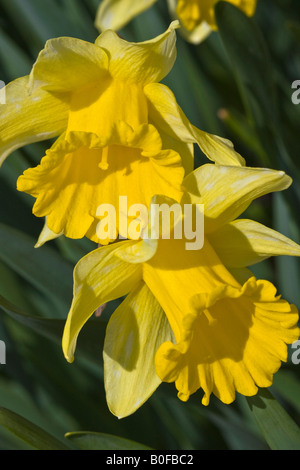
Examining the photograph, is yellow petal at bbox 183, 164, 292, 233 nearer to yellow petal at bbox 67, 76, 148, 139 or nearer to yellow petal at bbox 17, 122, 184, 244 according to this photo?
yellow petal at bbox 17, 122, 184, 244

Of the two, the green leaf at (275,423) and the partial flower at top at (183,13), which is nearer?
the green leaf at (275,423)

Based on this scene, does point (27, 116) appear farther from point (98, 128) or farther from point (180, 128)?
point (180, 128)

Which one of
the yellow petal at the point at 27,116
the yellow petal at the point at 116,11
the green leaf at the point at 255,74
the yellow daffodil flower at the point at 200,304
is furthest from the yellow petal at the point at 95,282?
the yellow petal at the point at 116,11

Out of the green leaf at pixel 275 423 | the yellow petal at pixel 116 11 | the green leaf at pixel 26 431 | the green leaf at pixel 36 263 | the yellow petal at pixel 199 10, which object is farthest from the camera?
the yellow petal at pixel 116 11

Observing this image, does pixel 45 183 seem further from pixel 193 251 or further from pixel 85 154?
pixel 193 251

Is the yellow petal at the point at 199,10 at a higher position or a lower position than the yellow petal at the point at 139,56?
lower

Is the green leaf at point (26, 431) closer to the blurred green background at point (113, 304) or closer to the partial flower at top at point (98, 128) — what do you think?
the blurred green background at point (113, 304)

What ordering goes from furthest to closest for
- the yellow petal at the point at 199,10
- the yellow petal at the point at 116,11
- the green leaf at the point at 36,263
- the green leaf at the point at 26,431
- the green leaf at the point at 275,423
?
the yellow petal at the point at 116,11 < the yellow petal at the point at 199,10 < the green leaf at the point at 36,263 < the green leaf at the point at 275,423 < the green leaf at the point at 26,431

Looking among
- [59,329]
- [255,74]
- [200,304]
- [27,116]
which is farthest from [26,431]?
[255,74]
